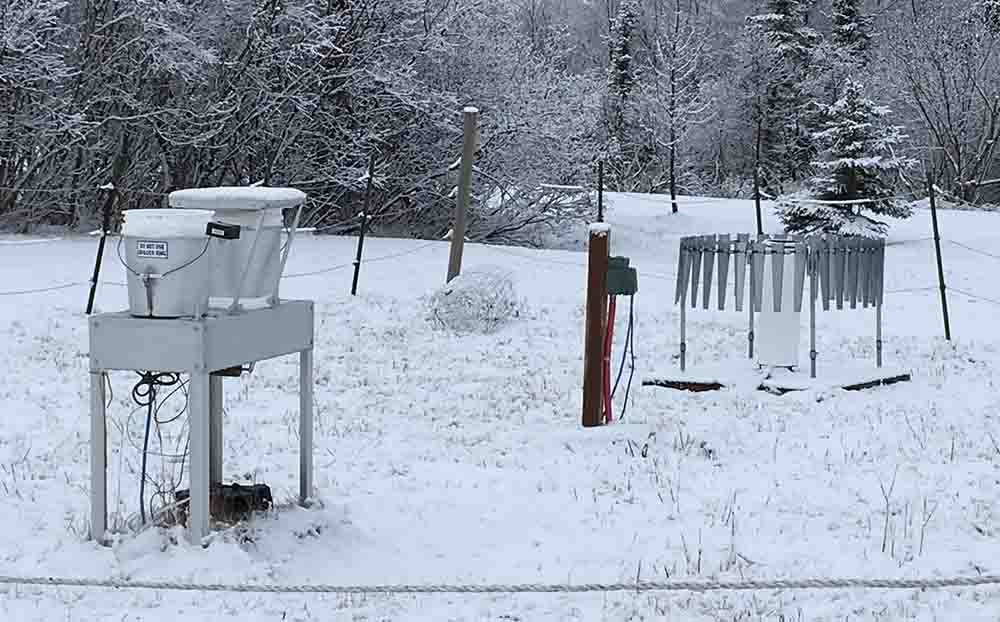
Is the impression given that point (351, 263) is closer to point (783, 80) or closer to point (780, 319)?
point (780, 319)

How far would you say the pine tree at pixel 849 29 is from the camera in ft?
137

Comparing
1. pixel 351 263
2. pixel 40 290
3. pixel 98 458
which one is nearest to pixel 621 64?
pixel 351 263

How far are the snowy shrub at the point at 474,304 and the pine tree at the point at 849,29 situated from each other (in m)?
31.6

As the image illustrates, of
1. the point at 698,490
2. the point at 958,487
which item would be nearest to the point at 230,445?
the point at 698,490

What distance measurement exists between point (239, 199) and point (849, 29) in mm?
39468

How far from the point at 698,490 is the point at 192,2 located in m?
16.2

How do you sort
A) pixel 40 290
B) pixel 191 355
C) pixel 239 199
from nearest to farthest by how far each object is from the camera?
pixel 191 355
pixel 239 199
pixel 40 290

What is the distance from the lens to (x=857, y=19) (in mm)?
43031

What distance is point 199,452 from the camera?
5.01m

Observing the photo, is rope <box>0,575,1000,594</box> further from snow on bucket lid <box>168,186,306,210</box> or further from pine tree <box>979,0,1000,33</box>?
pine tree <box>979,0,1000,33</box>

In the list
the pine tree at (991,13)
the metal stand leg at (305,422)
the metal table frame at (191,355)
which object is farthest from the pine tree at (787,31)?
the metal table frame at (191,355)

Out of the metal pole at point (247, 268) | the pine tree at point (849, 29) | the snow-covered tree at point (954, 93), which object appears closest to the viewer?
the metal pole at point (247, 268)

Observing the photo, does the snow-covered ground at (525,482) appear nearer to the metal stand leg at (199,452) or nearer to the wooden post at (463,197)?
the metal stand leg at (199,452)

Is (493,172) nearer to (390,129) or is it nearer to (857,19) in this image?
(390,129)
